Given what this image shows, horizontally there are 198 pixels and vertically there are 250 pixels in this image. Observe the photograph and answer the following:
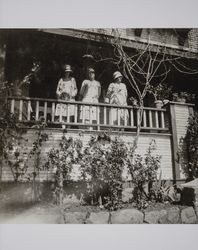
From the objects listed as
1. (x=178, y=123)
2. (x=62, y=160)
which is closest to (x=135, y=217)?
(x=62, y=160)

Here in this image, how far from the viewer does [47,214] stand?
10.8 ft

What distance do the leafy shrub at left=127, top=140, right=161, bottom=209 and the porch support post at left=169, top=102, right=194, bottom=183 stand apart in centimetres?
50

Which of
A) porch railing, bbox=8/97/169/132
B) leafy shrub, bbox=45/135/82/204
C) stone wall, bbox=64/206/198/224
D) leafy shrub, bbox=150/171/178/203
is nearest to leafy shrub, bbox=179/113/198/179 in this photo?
porch railing, bbox=8/97/169/132

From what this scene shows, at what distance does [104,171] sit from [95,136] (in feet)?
1.97

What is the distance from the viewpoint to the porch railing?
160 inches

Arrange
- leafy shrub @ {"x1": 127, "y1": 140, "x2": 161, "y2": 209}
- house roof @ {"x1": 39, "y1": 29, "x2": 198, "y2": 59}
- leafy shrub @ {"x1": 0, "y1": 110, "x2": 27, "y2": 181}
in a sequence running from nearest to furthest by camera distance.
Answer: leafy shrub @ {"x1": 0, "y1": 110, "x2": 27, "y2": 181} → leafy shrub @ {"x1": 127, "y1": 140, "x2": 161, "y2": 209} → house roof @ {"x1": 39, "y1": 29, "x2": 198, "y2": 59}

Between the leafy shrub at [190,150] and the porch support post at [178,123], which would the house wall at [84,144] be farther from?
the leafy shrub at [190,150]

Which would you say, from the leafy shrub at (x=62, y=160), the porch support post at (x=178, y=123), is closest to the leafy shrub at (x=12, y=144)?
the leafy shrub at (x=62, y=160)

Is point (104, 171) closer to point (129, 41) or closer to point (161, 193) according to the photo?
point (161, 193)

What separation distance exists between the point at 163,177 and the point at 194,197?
2.42 feet

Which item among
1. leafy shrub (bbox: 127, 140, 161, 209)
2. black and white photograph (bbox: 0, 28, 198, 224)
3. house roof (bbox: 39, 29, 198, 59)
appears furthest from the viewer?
house roof (bbox: 39, 29, 198, 59)

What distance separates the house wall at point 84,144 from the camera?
155 inches

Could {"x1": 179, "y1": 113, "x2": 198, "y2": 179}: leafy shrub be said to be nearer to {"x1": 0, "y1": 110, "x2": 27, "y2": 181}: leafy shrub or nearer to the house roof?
the house roof

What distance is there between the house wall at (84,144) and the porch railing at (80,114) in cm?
13
